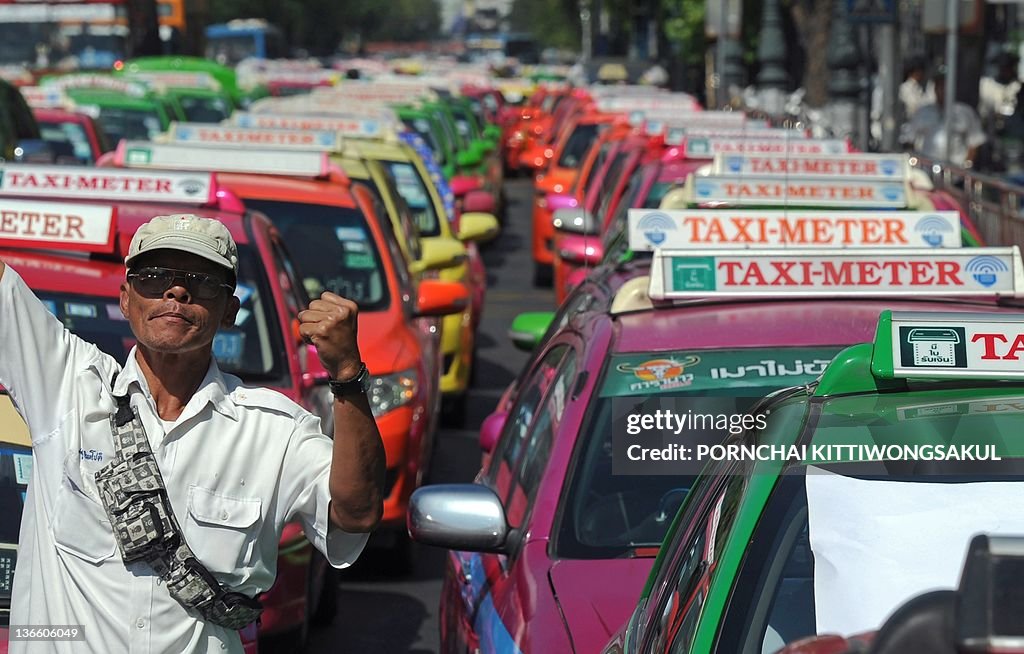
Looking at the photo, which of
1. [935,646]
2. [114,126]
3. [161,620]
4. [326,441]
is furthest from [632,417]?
[114,126]

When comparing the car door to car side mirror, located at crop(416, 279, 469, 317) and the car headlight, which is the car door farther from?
car side mirror, located at crop(416, 279, 469, 317)

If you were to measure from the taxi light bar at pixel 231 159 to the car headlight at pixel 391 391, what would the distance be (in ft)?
6.27

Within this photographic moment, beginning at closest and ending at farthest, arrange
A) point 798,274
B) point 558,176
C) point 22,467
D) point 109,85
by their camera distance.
Result: point 22,467
point 798,274
point 558,176
point 109,85

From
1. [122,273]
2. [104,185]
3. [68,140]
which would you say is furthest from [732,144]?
[122,273]

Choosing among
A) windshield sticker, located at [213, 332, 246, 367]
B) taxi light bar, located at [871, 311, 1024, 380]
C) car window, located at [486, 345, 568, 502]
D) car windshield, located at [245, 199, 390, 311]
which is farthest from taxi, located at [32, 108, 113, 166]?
taxi light bar, located at [871, 311, 1024, 380]

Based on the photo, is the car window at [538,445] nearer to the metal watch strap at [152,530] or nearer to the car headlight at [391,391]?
the metal watch strap at [152,530]

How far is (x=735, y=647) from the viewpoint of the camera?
9.72 ft

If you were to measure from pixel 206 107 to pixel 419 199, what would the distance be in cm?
1337

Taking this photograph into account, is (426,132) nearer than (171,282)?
No

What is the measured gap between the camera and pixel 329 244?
944 centimetres

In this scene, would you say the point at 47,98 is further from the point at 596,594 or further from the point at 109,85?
the point at 596,594

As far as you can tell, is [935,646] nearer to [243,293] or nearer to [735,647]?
[735,647]

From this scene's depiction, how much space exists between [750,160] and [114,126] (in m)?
12.6

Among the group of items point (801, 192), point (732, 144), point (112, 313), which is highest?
point (112, 313)
